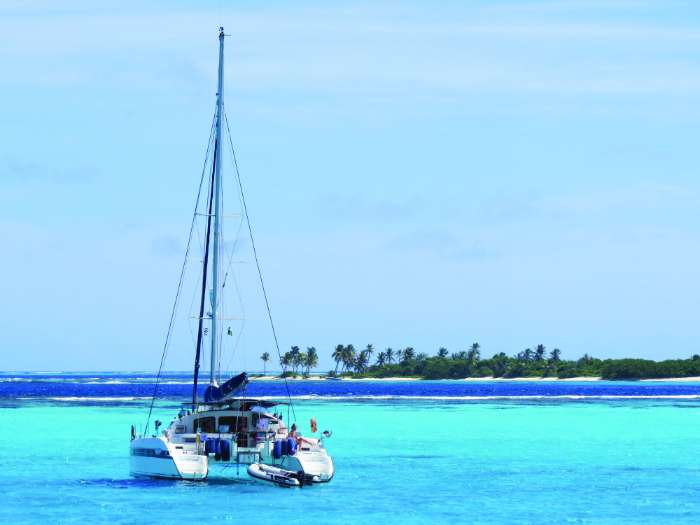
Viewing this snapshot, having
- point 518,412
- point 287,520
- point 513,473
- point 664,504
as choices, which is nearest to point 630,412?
point 518,412

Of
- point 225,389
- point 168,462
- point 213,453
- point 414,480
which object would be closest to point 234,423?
point 225,389

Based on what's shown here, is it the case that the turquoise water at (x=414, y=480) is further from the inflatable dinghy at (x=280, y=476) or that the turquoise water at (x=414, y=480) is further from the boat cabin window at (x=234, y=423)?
the boat cabin window at (x=234, y=423)

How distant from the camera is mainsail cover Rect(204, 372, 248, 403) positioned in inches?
1825

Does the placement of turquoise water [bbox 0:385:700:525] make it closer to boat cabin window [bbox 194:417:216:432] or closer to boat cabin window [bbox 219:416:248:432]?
boat cabin window [bbox 219:416:248:432]

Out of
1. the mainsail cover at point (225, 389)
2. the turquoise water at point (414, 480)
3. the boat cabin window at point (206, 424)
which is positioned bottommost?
the turquoise water at point (414, 480)

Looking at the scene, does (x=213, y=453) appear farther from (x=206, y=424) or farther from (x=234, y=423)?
(x=234, y=423)

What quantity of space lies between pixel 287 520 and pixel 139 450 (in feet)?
33.7

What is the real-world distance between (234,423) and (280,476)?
3.31 meters

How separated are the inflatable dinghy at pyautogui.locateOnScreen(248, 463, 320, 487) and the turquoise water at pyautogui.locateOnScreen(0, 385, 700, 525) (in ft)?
1.31

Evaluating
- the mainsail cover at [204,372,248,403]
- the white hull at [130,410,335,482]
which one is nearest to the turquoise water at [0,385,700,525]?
the white hull at [130,410,335,482]

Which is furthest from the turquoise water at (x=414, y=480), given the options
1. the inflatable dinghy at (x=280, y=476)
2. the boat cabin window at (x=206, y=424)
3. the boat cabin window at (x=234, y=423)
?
the boat cabin window at (x=206, y=424)

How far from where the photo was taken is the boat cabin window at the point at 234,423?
152 ft

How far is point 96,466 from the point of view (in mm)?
53531

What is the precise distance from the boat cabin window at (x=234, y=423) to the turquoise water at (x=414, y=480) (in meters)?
2.02
